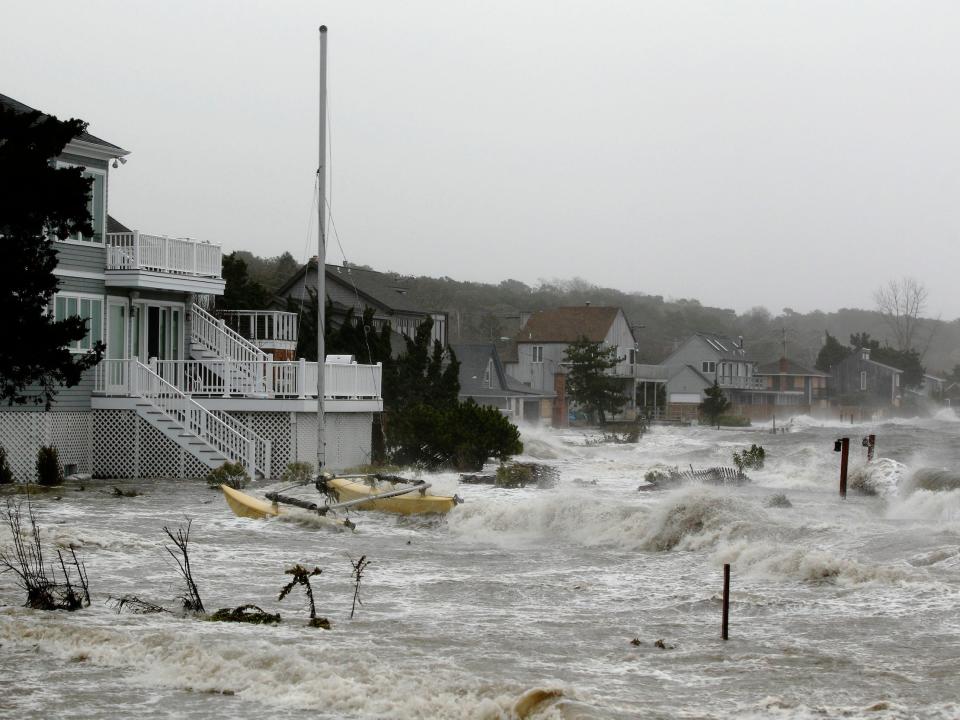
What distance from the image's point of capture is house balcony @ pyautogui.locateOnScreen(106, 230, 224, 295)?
3422 cm

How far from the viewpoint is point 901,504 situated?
31.3 meters

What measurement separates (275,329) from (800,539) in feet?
66.3

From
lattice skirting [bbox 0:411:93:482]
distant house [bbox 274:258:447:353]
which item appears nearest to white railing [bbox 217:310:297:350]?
lattice skirting [bbox 0:411:93:482]

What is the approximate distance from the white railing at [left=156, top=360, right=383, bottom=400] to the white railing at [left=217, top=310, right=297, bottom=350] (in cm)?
330

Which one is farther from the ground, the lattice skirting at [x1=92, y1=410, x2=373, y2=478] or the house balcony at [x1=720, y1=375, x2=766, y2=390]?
the house balcony at [x1=720, y1=375, x2=766, y2=390]

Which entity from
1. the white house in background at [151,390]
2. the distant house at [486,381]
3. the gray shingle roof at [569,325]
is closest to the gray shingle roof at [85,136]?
the white house in background at [151,390]

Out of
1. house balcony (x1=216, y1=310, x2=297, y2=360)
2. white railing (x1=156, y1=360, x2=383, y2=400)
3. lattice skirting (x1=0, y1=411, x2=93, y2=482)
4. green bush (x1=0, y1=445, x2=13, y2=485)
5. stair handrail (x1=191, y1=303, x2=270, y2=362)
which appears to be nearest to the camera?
green bush (x1=0, y1=445, x2=13, y2=485)

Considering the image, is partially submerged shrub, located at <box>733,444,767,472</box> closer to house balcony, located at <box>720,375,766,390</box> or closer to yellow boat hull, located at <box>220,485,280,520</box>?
yellow boat hull, located at <box>220,485,280,520</box>

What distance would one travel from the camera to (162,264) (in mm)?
35094

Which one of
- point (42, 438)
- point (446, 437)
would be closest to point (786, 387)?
point (446, 437)

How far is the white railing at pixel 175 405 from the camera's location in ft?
109

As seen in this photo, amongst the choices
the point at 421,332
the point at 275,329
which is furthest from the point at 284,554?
the point at 421,332

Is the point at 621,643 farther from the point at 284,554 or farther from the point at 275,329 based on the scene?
the point at 275,329

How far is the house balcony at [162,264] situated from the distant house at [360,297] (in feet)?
65.2
